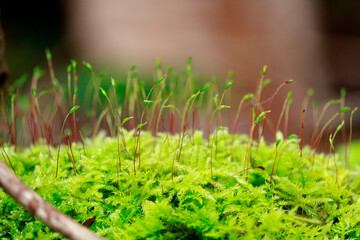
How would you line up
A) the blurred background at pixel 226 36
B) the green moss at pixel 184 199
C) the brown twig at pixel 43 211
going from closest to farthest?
the brown twig at pixel 43 211 → the green moss at pixel 184 199 → the blurred background at pixel 226 36

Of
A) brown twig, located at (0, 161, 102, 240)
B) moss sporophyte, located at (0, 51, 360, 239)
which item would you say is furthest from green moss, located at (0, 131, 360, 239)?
brown twig, located at (0, 161, 102, 240)

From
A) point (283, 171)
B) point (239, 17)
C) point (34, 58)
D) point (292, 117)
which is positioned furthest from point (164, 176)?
point (239, 17)

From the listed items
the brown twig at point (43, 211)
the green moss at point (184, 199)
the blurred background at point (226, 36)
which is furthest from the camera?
the blurred background at point (226, 36)

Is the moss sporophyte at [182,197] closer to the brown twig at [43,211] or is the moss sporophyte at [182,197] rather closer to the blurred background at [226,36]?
the brown twig at [43,211]

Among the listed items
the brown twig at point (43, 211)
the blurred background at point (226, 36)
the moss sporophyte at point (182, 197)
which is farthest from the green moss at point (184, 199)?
the blurred background at point (226, 36)

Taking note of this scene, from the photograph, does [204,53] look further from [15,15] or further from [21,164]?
[21,164]

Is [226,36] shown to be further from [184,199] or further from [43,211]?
[43,211]

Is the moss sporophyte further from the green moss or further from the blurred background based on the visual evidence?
the blurred background
